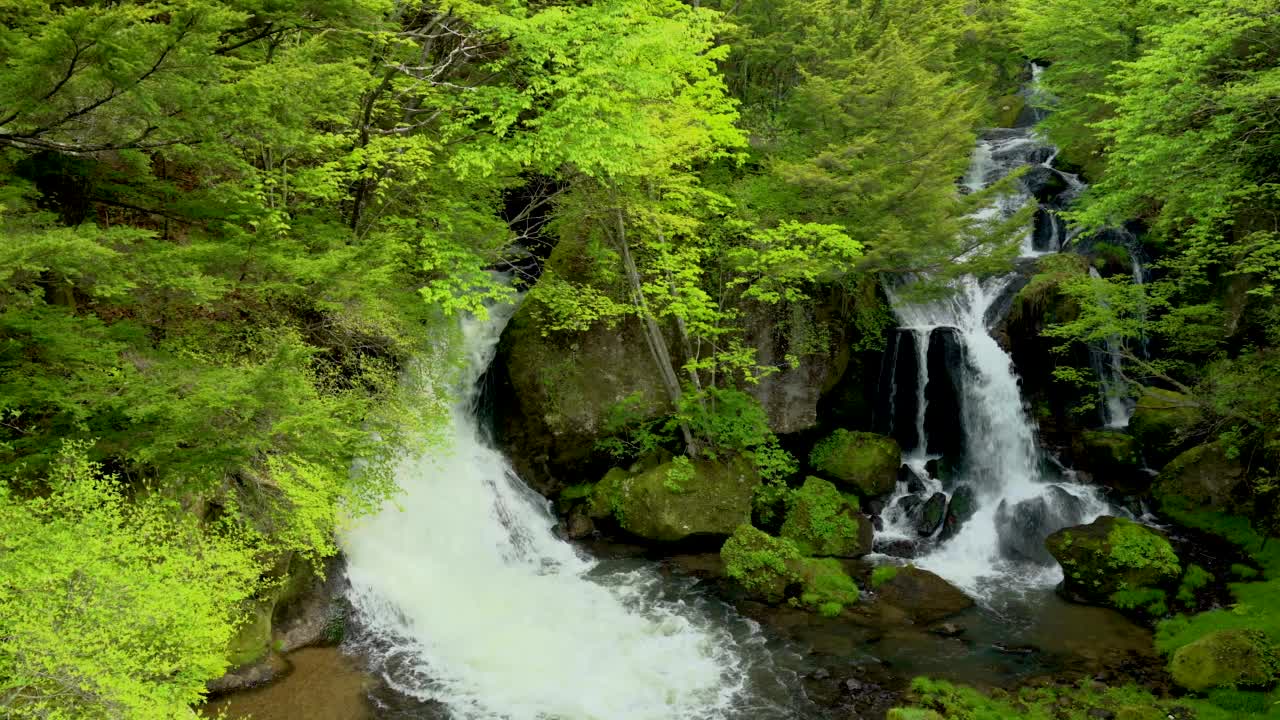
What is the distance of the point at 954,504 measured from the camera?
48.1 ft

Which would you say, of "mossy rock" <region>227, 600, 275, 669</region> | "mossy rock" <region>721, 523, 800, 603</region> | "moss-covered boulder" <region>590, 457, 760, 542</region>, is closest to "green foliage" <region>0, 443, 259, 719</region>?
"mossy rock" <region>227, 600, 275, 669</region>

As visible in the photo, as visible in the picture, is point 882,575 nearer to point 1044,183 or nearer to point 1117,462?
point 1117,462

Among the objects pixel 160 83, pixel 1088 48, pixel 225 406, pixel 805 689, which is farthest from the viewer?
pixel 1088 48

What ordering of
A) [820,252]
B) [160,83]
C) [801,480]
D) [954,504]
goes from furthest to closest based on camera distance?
1. [801,480]
2. [954,504]
3. [820,252]
4. [160,83]

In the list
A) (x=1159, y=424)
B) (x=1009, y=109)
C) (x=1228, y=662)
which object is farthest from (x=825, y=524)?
(x=1009, y=109)

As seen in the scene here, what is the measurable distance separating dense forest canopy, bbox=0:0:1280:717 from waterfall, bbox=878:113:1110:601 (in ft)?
6.20

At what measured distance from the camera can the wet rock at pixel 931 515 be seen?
14.4 m

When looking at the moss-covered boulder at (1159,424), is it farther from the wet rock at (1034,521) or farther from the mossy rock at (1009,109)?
the mossy rock at (1009,109)

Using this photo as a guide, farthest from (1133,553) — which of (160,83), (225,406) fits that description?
(160,83)

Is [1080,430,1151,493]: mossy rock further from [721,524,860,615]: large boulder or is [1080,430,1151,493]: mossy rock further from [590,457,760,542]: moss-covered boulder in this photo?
[590,457,760,542]: moss-covered boulder

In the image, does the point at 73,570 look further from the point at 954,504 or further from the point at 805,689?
the point at 954,504

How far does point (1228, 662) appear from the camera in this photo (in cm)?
856

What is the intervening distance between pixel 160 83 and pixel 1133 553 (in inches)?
599

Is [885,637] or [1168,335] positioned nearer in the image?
[885,637]
